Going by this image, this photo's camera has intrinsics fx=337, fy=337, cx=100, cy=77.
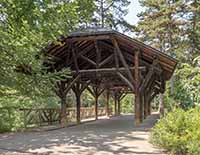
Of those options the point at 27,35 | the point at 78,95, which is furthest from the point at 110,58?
the point at 27,35

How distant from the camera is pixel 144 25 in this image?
3281 centimetres

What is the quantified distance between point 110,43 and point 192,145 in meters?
10.2

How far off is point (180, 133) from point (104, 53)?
34.1 feet

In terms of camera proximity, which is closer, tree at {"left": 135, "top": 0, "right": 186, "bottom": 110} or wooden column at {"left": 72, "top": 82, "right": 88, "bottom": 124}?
wooden column at {"left": 72, "top": 82, "right": 88, "bottom": 124}

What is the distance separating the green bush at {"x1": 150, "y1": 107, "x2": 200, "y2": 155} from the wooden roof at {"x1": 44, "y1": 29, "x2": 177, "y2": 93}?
21.2ft

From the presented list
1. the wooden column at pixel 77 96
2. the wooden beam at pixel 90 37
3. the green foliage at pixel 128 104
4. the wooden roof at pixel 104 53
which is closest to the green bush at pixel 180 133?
the wooden roof at pixel 104 53

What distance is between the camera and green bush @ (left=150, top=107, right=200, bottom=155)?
649cm

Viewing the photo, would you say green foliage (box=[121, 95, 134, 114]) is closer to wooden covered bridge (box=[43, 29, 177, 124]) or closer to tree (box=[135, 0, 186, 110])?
tree (box=[135, 0, 186, 110])

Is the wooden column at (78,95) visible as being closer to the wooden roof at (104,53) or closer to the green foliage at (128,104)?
the wooden roof at (104,53)

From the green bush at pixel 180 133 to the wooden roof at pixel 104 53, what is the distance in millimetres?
6450

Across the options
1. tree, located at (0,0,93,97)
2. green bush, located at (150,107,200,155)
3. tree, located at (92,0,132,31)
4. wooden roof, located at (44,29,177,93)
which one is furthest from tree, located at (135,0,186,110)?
tree, located at (0,0,93,97)

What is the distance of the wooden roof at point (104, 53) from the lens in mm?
14547

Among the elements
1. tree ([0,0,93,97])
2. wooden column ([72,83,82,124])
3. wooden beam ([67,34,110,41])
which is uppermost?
wooden beam ([67,34,110,41])

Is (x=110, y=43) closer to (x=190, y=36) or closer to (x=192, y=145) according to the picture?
(x=192, y=145)
